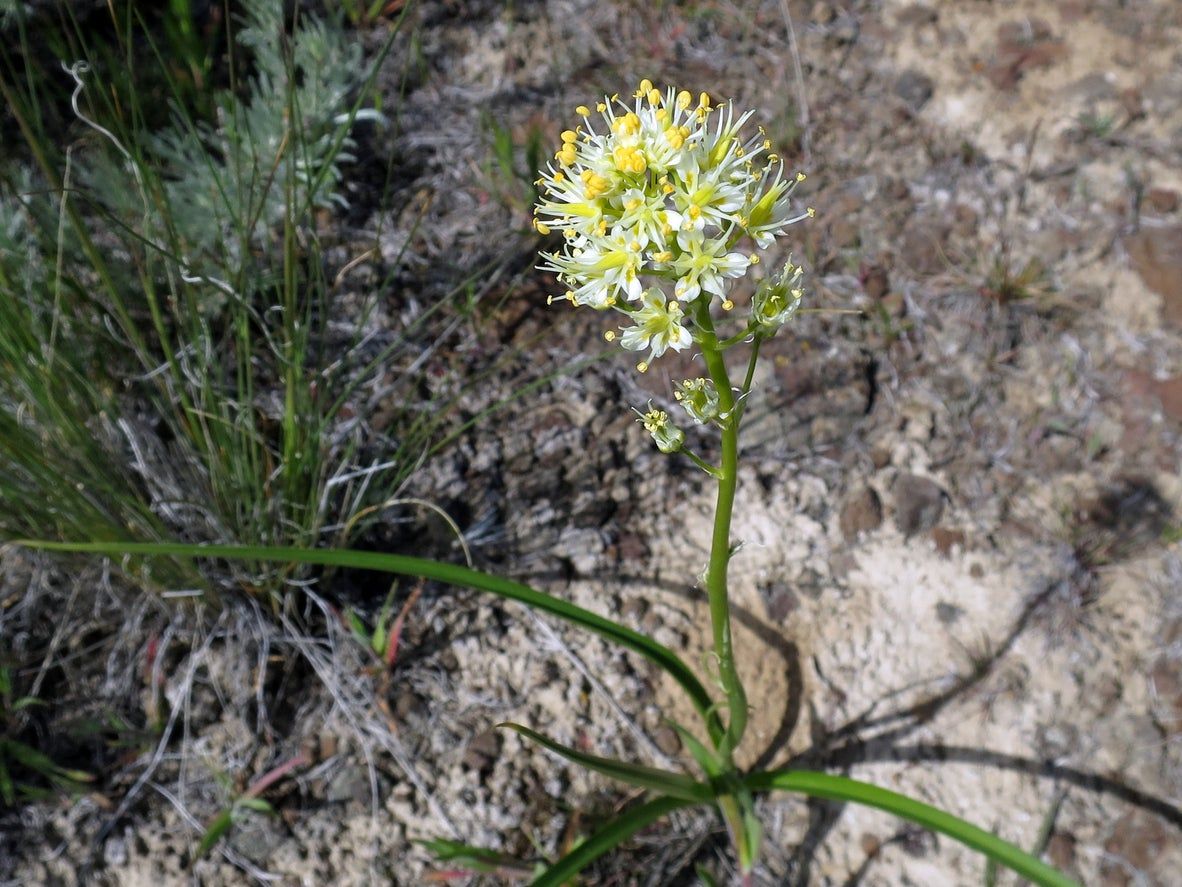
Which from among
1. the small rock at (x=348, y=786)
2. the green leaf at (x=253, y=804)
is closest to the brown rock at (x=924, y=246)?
the small rock at (x=348, y=786)

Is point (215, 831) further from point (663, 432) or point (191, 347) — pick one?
point (663, 432)

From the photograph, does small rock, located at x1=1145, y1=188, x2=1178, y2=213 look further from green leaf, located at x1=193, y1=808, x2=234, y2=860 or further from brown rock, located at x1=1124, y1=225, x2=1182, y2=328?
green leaf, located at x1=193, y1=808, x2=234, y2=860

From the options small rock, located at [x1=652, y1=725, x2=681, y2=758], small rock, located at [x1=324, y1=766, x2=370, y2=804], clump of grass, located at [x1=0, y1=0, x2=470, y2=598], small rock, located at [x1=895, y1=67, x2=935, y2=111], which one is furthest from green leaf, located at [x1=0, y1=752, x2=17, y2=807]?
small rock, located at [x1=895, y1=67, x2=935, y2=111]

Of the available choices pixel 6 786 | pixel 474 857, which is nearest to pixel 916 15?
pixel 474 857

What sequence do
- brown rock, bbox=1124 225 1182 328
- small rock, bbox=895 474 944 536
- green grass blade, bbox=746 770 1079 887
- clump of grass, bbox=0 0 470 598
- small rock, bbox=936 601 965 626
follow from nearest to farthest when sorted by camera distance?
green grass blade, bbox=746 770 1079 887 → clump of grass, bbox=0 0 470 598 → small rock, bbox=936 601 965 626 → small rock, bbox=895 474 944 536 → brown rock, bbox=1124 225 1182 328

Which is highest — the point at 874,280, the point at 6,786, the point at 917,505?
the point at 874,280

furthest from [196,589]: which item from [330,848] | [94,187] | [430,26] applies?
[430,26]

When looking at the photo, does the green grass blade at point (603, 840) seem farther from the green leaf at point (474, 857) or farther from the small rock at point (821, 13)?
the small rock at point (821, 13)
